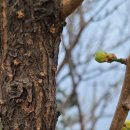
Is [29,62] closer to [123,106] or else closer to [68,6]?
[68,6]

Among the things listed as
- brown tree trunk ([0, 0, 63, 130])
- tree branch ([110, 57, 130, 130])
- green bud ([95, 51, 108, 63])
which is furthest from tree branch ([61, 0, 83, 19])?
tree branch ([110, 57, 130, 130])

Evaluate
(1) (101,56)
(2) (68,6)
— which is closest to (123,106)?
(1) (101,56)

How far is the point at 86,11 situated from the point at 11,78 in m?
3.09

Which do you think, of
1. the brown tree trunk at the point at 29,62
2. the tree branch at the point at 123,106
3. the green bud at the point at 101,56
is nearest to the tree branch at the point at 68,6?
the brown tree trunk at the point at 29,62

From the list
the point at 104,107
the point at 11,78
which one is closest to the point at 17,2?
the point at 11,78

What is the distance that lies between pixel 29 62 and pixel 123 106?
0.33 metres

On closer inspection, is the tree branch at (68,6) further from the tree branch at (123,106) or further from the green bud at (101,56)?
the tree branch at (123,106)

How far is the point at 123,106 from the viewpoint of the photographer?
664mm

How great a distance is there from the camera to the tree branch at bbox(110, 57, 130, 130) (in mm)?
662

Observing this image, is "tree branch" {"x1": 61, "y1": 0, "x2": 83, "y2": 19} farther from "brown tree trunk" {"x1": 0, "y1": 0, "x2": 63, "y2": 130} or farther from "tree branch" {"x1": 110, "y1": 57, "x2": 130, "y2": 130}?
"tree branch" {"x1": 110, "y1": 57, "x2": 130, "y2": 130}

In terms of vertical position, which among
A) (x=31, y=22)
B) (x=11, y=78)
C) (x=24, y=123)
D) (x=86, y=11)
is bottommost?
(x=24, y=123)

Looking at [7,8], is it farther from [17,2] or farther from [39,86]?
[39,86]

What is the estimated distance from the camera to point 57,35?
3.15ft

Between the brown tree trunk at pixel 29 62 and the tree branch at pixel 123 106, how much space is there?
0.28 metres
